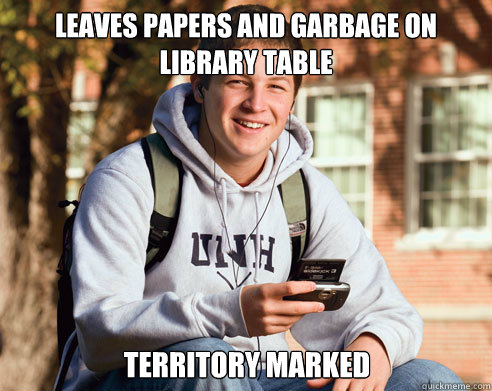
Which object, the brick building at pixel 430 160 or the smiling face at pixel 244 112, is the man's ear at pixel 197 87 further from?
the brick building at pixel 430 160

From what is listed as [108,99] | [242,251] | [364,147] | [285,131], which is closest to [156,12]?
[108,99]

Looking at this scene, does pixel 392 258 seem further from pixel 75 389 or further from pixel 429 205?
pixel 75 389

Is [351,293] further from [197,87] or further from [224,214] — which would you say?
[197,87]

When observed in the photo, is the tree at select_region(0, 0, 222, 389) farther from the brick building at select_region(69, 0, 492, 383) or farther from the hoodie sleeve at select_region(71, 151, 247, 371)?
the hoodie sleeve at select_region(71, 151, 247, 371)

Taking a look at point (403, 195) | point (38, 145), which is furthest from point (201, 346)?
point (403, 195)

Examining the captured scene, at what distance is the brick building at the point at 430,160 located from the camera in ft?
43.0

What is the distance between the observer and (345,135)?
45.7ft

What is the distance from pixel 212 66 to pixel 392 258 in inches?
405

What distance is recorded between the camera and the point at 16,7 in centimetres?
985

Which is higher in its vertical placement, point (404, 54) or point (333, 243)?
point (404, 54)

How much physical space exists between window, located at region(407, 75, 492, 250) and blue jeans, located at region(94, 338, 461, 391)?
10021mm

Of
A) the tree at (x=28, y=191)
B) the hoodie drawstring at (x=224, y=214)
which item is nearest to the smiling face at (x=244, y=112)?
the hoodie drawstring at (x=224, y=214)

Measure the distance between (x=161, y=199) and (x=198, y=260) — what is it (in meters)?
0.24

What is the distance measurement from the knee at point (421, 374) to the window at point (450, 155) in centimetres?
998
